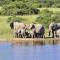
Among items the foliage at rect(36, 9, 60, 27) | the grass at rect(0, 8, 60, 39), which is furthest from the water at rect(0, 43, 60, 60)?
the foliage at rect(36, 9, 60, 27)

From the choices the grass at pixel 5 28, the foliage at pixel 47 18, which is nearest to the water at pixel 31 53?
the grass at pixel 5 28

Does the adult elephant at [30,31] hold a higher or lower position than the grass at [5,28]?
higher

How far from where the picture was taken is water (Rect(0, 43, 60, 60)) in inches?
1171

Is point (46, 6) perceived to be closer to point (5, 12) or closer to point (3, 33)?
point (5, 12)

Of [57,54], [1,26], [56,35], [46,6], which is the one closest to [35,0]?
[46,6]

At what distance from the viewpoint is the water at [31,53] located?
29.7m

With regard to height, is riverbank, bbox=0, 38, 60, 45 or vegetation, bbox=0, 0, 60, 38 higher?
riverbank, bbox=0, 38, 60, 45

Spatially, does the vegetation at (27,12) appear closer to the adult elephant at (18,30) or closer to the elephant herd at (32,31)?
the adult elephant at (18,30)

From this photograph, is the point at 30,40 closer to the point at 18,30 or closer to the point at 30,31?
the point at 18,30

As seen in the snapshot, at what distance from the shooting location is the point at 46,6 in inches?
2889

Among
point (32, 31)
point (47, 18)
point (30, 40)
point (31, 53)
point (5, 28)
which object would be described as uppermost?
point (31, 53)

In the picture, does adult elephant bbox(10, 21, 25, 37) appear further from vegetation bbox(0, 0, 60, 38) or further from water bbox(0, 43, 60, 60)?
water bbox(0, 43, 60, 60)

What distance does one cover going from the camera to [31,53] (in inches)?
1259

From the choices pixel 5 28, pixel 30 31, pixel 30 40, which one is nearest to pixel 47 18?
pixel 5 28
